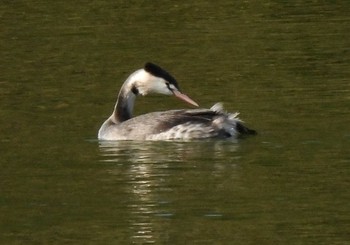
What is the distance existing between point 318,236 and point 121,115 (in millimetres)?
6615

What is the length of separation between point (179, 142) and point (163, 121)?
33 centimetres

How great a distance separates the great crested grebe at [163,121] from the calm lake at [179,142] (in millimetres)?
182

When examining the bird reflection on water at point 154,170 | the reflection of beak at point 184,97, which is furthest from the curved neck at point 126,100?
the bird reflection on water at point 154,170

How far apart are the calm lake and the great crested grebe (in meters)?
0.18

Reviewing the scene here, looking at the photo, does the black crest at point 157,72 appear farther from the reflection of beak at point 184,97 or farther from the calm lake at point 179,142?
the calm lake at point 179,142

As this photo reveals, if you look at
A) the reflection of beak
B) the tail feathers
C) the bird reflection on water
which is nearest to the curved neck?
the reflection of beak

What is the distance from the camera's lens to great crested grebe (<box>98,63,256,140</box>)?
17844 millimetres

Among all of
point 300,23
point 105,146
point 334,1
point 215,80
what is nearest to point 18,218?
point 105,146

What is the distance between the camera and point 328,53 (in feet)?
74.9

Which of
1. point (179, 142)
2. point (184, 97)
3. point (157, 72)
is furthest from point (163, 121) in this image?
point (157, 72)

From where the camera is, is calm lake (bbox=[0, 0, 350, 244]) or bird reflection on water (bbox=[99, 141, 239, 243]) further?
bird reflection on water (bbox=[99, 141, 239, 243])

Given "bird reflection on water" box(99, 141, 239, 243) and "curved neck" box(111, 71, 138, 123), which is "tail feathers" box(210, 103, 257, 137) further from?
"curved neck" box(111, 71, 138, 123)

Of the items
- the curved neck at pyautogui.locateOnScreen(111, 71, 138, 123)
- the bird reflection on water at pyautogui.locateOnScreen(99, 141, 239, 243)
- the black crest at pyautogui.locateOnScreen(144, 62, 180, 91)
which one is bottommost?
the bird reflection on water at pyautogui.locateOnScreen(99, 141, 239, 243)

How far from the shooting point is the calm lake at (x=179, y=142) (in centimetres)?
1370
